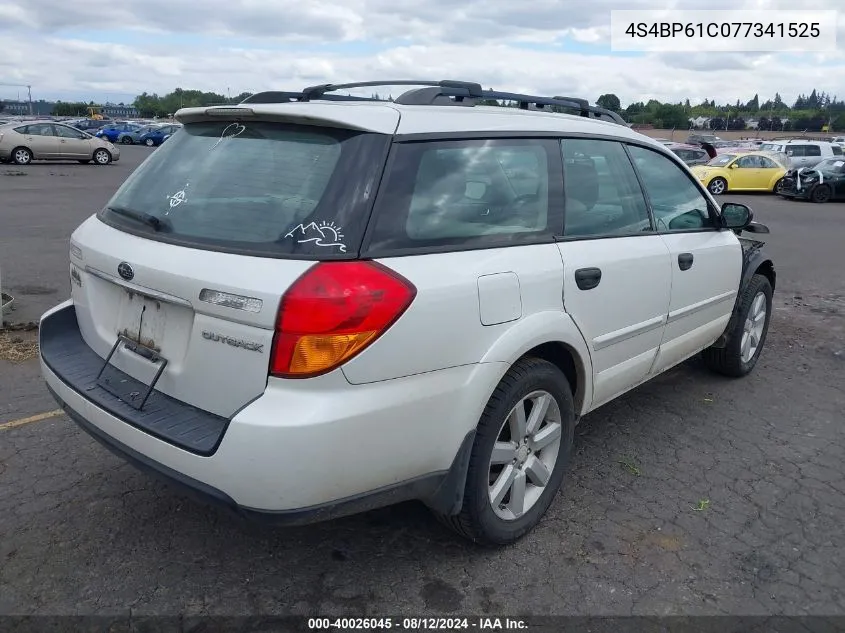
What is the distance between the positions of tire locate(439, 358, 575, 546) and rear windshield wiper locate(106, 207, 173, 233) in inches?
56.2

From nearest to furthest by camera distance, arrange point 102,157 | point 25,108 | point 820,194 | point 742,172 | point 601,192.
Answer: point 601,192 < point 820,194 < point 742,172 < point 102,157 < point 25,108

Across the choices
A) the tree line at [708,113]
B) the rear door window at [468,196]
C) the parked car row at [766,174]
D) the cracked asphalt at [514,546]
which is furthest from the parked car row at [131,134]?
→ the rear door window at [468,196]

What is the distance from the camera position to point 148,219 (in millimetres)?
2883

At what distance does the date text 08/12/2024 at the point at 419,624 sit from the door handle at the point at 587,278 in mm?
1413

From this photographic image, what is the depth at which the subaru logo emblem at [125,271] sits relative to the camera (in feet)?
A: 8.90

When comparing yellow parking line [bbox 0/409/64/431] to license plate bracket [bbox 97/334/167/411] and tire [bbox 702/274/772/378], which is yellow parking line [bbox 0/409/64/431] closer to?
license plate bracket [bbox 97/334/167/411]

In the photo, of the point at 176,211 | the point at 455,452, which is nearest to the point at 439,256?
the point at 455,452

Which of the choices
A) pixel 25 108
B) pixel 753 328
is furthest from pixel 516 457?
pixel 25 108

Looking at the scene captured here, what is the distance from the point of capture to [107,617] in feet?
8.51

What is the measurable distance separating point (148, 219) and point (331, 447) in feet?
4.19

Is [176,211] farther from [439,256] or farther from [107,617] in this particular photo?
[107,617]

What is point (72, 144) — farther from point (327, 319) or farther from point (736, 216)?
point (327, 319)

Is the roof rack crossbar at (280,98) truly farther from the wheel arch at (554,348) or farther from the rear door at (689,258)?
the rear door at (689,258)

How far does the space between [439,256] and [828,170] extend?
920 inches
